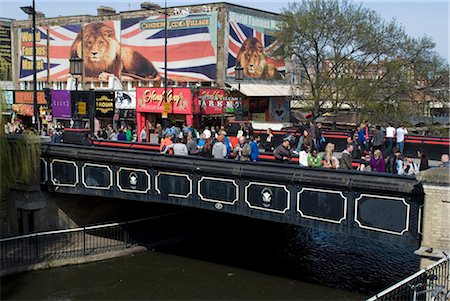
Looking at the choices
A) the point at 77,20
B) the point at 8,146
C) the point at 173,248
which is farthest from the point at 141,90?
the point at 8,146

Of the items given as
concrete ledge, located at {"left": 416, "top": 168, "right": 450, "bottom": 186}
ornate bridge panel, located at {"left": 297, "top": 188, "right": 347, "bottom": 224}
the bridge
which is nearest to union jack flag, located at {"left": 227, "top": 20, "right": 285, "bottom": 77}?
the bridge

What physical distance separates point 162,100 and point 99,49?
1225 centimetres

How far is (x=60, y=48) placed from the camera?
4762 cm

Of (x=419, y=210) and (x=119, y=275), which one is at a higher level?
(x=419, y=210)

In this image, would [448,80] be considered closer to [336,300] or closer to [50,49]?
[336,300]

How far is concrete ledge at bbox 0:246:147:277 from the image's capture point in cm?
1594

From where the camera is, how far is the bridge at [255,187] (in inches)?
452

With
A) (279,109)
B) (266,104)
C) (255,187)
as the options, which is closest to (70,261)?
(255,187)

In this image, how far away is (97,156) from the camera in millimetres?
16562

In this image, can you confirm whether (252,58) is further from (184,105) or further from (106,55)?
(106,55)

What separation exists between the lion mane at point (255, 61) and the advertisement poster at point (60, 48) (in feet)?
49.0

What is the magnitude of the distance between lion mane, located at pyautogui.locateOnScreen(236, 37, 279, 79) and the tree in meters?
4.27

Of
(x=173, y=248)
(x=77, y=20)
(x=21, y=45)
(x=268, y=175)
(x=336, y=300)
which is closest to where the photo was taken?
(x=268, y=175)

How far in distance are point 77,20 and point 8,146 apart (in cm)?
3324
